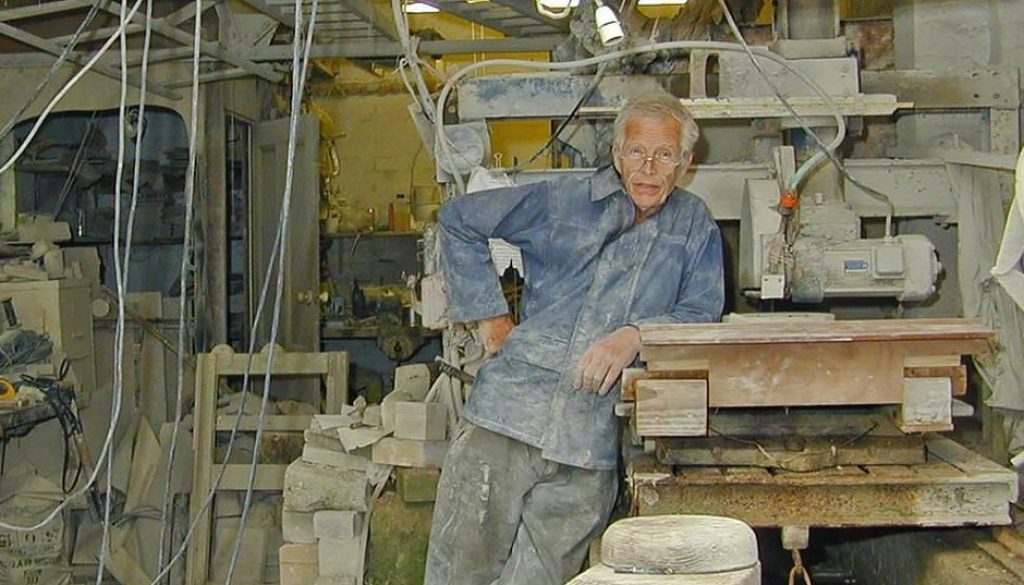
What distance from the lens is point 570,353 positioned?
3.34 metres

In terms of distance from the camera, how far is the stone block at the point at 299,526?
439 centimetres

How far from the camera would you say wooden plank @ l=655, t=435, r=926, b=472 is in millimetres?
2910

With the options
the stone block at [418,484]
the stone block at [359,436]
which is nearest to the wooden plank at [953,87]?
the stone block at [418,484]

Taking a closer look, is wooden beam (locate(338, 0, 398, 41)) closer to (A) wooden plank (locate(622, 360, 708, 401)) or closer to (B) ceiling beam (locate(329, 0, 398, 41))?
(B) ceiling beam (locate(329, 0, 398, 41))

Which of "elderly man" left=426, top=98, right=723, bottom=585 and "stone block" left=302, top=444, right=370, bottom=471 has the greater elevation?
"elderly man" left=426, top=98, right=723, bottom=585

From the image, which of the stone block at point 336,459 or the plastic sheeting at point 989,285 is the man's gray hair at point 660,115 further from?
the stone block at point 336,459

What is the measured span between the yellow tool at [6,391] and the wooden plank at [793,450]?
3.62 meters

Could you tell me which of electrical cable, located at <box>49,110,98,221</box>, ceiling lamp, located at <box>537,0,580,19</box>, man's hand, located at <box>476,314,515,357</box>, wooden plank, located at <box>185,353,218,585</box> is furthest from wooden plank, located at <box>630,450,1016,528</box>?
electrical cable, located at <box>49,110,98,221</box>

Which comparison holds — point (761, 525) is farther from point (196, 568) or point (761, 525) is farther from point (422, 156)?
point (422, 156)

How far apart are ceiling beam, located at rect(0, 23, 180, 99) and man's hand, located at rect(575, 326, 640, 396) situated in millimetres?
3023

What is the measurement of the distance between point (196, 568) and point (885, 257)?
13.2ft

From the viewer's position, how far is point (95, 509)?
6.27 m

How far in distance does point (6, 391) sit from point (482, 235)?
300 cm

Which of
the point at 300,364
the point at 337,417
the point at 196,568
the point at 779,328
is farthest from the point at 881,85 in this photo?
the point at 196,568
